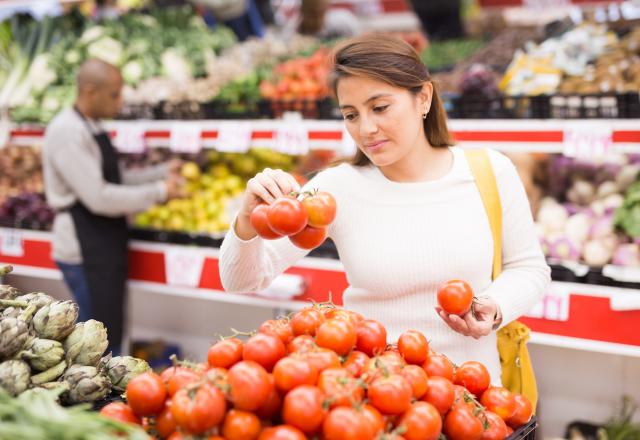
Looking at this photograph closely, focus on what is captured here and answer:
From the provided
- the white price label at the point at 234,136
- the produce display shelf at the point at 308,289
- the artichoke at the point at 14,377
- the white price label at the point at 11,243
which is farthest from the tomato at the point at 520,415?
the white price label at the point at 11,243

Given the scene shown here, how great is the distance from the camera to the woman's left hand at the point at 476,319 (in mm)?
1815

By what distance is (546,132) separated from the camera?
121 inches

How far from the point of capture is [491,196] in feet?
6.73

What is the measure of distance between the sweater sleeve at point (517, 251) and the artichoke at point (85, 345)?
1068 millimetres

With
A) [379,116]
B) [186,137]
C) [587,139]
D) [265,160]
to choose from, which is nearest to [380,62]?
[379,116]

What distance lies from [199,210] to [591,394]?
239 cm

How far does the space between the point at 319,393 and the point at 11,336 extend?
2.45 ft

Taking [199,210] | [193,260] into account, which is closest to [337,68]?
[193,260]

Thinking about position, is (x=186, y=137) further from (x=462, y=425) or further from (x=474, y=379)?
(x=462, y=425)

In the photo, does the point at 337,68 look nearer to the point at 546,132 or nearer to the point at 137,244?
the point at 546,132

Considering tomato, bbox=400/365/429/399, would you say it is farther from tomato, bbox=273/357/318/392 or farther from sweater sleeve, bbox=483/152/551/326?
sweater sleeve, bbox=483/152/551/326

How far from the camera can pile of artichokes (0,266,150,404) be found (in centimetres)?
157

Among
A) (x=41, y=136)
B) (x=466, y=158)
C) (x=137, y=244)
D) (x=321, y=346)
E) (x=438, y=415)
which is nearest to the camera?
(x=438, y=415)

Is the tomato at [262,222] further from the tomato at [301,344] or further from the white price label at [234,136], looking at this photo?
the white price label at [234,136]
